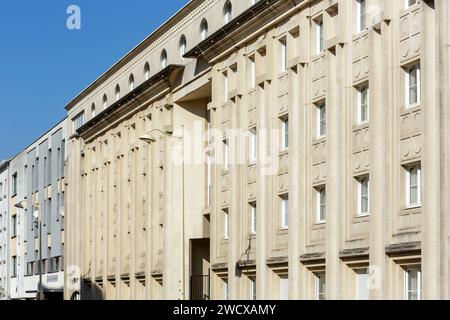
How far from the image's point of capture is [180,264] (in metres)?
54.1

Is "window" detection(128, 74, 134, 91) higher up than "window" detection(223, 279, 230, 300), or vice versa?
"window" detection(128, 74, 134, 91)

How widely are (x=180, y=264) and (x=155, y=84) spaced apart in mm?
8939

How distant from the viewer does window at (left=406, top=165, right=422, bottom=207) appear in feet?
104

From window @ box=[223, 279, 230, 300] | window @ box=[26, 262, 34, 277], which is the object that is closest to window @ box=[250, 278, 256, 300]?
window @ box=[223, 279, 230, 300]

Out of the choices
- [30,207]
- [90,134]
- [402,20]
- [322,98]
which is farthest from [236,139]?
[30,207]

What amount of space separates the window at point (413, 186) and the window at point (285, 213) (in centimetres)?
935

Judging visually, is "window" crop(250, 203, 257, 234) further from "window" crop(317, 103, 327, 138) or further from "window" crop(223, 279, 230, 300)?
"window" crop(317, 103, 327, 138)

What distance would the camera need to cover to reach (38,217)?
8356 centimetres

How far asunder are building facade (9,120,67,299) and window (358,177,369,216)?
40.0 m

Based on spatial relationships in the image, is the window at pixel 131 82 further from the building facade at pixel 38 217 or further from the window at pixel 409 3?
the window at pixel 409 3

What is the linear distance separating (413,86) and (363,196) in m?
4.53

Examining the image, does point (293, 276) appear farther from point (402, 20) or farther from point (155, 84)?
point (155, 84)

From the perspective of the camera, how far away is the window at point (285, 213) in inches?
1613

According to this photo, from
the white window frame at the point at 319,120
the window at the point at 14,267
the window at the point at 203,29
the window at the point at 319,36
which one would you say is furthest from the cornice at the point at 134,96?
the window at the point at 14,267
